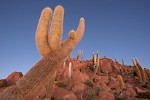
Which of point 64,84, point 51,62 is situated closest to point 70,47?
point 51,62

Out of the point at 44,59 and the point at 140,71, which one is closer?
the point at 44,59

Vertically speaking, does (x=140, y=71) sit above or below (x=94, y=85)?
above

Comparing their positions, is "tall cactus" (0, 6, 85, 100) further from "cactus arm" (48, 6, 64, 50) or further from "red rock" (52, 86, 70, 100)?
"red rock" (52, 86, 70, 100)

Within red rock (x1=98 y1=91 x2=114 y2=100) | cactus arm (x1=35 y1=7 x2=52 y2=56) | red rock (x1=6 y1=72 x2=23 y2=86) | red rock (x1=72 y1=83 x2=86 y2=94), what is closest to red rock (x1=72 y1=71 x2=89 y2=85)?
red rock (x1=72 y1=83 x2=86 y2=94)

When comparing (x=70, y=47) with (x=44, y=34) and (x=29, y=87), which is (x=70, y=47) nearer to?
(x=44, y=34)

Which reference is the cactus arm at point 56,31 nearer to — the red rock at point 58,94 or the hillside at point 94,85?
the hillside at point 94,85

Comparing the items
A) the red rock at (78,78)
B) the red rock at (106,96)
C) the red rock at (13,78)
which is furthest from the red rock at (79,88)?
the red rock at (13,78)

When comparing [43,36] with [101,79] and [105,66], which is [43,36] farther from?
[105,66]

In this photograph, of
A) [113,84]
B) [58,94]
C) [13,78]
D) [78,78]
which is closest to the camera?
[58,94]

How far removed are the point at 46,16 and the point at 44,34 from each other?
0.65 metres

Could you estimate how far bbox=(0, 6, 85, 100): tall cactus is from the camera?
445cm

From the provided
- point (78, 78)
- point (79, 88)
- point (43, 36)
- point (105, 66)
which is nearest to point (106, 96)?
point (79, 88)

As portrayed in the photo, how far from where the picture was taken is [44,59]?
192 inches

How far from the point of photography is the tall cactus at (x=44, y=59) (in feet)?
14.6
